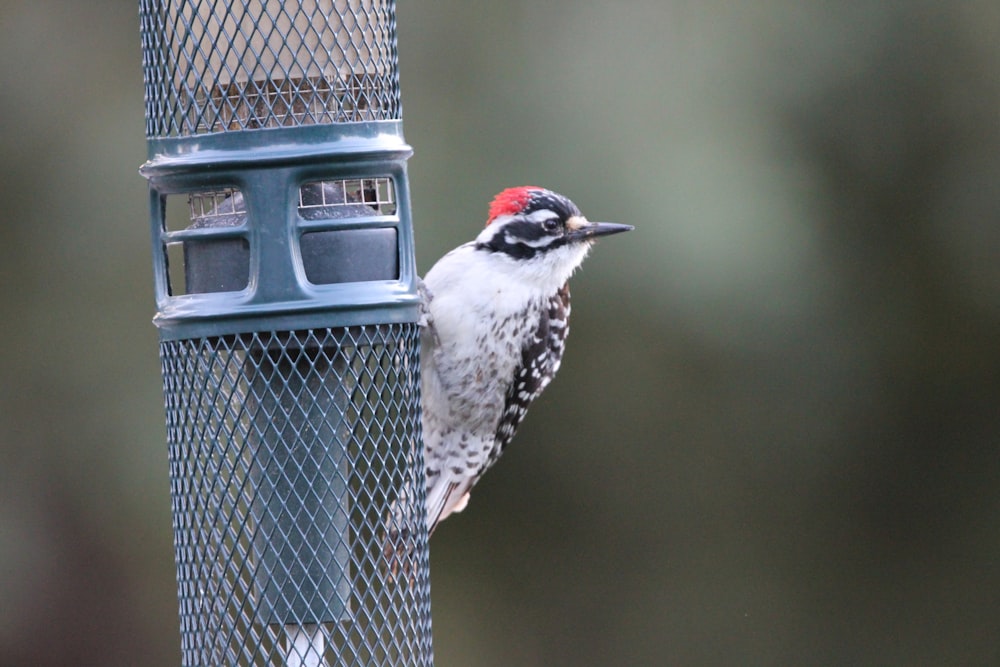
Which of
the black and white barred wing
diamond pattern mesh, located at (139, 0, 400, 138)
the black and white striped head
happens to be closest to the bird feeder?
diamond pattern mesh, located at (139, 0, 400, 138)

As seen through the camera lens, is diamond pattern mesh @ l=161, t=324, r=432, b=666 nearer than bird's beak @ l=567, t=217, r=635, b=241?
Yes

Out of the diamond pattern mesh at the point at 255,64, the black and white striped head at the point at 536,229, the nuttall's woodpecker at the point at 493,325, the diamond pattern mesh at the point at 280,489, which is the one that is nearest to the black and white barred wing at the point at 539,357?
the nuttall's woodpecker at the point at 493,325

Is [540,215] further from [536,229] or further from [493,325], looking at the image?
[493,325]

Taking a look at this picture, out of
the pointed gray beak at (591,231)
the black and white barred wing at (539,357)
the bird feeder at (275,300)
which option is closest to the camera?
the bird feeder at (275,300)

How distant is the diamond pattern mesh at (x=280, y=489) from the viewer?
3.07 metres

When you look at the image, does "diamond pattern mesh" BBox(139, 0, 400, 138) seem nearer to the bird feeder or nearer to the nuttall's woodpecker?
the bird feeder

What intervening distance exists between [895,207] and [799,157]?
2.37ft

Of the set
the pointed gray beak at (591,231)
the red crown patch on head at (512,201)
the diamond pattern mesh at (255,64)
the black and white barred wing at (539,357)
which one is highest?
the diamond pattern mesh at (255,64)

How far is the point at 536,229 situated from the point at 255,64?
145cm

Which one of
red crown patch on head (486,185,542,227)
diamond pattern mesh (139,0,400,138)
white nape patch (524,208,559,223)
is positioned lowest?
white nape patch (524,208,559,223)

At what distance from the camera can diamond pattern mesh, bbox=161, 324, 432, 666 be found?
10.1ft

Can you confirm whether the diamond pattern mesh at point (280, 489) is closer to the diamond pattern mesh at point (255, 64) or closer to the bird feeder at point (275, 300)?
the bird feeder at point (275, 300)

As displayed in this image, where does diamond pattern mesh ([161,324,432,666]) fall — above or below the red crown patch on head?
below

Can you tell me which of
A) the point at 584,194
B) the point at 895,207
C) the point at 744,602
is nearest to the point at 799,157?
the point at 895,207
